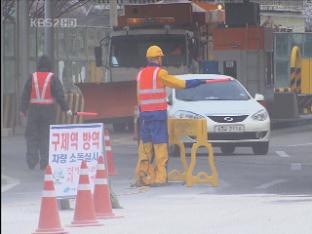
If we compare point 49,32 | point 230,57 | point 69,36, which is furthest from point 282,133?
point 69,36

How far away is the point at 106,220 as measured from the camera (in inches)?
475

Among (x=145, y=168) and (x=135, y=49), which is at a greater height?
(x=135, y=49)

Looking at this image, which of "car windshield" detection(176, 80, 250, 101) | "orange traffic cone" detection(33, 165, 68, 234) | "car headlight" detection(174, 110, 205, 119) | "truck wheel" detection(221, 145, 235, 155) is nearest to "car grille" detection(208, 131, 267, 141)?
"car headlight" detection(174, 110, 205, 119)

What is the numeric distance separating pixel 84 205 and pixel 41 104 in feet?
23.1

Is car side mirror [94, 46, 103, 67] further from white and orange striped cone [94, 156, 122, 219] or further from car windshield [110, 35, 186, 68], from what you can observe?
white and orange striped cone [94, 156, 122, 219]

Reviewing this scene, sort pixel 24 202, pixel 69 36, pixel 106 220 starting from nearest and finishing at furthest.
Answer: pixel 106 220 < pixel 24 202 < pixel 69 36

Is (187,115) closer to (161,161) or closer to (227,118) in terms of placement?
(227,118)

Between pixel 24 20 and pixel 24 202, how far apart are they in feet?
52.9

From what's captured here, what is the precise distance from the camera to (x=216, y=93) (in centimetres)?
2162

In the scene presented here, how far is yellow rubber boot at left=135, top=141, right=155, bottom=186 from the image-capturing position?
15.9 metres

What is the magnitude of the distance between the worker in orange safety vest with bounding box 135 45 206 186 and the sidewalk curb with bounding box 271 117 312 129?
16567 mm

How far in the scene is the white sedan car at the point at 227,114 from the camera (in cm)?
2052

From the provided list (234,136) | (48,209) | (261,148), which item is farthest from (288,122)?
(48,209)

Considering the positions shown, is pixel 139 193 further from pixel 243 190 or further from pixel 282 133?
pixel 282 133
